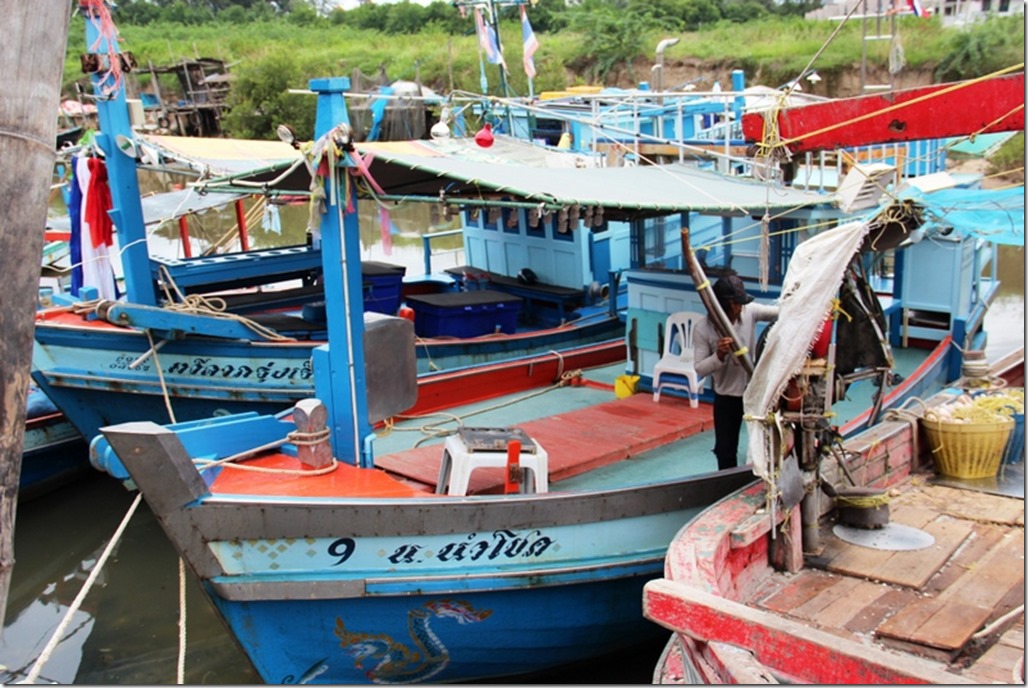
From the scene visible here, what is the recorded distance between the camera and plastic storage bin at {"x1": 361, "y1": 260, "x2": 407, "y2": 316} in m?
11.2

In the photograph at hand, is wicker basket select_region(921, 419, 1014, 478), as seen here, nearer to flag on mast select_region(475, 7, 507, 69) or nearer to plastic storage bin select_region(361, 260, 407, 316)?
plastic storage bin select_region(361, 260, 407, 316)

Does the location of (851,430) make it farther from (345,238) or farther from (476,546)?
(345,238)

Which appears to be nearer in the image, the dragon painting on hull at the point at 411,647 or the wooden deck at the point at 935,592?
the wooden deck at the point at 935,592

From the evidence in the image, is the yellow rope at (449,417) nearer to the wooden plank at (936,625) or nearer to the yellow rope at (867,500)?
the yellow rope at (867,500)

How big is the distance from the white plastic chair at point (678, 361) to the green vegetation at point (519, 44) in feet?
57.8

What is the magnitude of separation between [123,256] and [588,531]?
6090 millimetres

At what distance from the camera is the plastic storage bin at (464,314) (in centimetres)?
1130

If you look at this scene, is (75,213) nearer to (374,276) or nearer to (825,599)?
(374,276)

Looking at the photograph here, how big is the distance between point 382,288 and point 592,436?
4834 mm

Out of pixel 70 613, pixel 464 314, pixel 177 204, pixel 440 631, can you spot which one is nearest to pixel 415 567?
pixel 440 631

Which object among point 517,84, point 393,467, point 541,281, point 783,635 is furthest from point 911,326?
point 517,84

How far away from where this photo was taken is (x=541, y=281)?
494 inches

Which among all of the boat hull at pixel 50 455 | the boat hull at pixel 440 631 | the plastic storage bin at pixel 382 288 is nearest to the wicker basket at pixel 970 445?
the boat hull at pixel 440 631

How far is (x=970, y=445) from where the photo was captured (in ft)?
22.4
